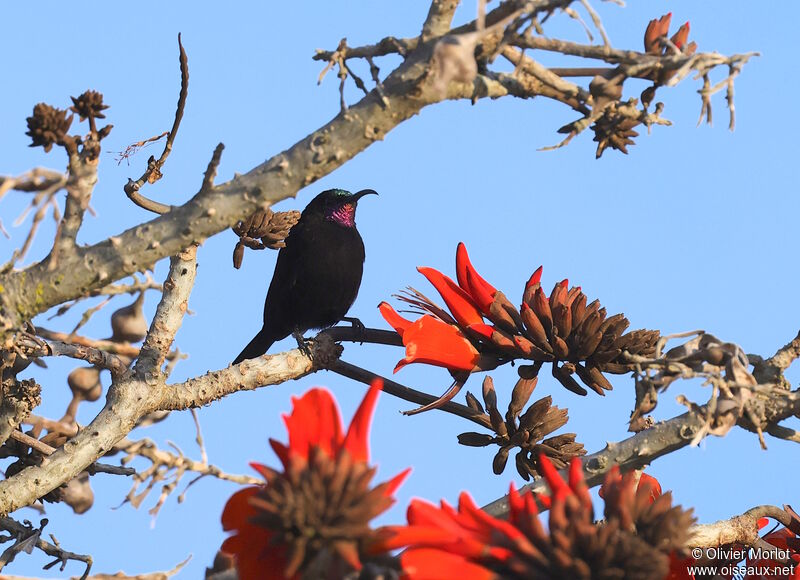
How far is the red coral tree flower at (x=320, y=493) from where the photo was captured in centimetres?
153

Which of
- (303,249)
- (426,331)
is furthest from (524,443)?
(303,249)

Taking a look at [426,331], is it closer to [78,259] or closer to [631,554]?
[78,259]

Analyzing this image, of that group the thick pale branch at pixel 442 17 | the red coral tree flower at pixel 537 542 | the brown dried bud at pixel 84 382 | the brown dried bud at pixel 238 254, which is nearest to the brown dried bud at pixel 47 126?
the thick pale branch at pixel 442 17

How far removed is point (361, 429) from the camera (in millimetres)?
1630

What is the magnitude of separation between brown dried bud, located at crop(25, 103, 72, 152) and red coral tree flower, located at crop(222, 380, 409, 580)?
41.0 inches

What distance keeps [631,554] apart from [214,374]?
7.55ft

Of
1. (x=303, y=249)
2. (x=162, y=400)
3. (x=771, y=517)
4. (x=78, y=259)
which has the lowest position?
(x=771, y=517)

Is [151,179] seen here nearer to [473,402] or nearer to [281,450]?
[473,402]

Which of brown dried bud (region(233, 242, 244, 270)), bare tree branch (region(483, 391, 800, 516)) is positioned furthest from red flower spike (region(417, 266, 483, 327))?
brown dried bud (region(233, 242, 244, 270))

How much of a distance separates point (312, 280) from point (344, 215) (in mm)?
900

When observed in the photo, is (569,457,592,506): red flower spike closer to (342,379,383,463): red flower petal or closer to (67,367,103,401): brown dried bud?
(342,379,383,463): red flower petal

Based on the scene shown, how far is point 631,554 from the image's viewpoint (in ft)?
5.09

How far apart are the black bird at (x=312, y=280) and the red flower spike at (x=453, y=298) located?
387 cm

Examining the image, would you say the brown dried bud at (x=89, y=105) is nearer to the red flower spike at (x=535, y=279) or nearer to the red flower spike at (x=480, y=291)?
the red flower spike at (x=480, y=291)
